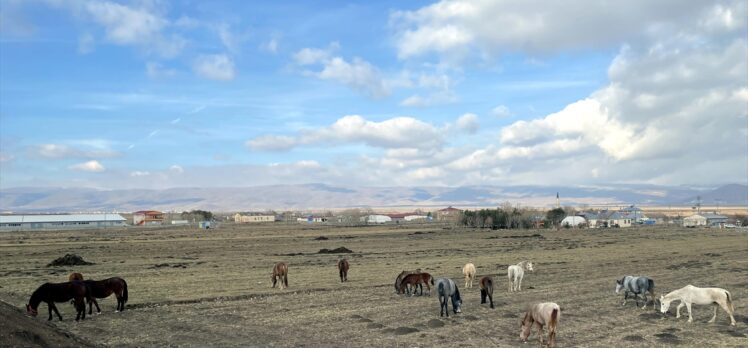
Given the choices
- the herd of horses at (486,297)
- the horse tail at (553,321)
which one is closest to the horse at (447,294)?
the herd of horses at (486,297)

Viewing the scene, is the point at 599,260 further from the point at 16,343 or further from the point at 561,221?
the point at 561,221

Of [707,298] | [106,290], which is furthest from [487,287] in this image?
[106,290]

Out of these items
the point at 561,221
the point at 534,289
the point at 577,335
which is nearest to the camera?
the point at 577,335

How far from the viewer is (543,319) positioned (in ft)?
51.5

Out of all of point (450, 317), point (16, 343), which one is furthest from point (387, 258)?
point (16, 343)

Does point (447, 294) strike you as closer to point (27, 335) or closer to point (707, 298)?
point (707, 298)

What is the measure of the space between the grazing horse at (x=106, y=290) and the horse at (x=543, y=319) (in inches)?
581

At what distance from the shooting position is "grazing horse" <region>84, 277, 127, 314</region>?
20.9 meters

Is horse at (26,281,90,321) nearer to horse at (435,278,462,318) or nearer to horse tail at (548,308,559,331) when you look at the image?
horse at (435,278,462,318)

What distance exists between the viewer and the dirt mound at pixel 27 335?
12773 mm

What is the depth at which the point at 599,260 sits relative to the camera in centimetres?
4275

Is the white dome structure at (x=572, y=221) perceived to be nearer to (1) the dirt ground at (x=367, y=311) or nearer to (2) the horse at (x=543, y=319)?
(1) the dirt ground at (x=367, y=311)

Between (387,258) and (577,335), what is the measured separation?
32.5 metres

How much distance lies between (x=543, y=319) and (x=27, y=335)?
12.9m
